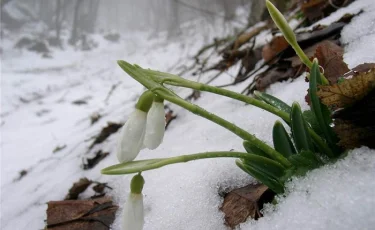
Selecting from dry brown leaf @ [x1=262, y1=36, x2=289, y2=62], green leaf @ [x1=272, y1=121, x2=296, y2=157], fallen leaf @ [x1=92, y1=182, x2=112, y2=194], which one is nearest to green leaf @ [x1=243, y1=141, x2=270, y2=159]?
green leaf @ [x1=272, y1=121, x2=296, y2=157]

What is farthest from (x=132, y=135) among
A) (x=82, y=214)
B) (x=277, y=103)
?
(x=82, y=214)

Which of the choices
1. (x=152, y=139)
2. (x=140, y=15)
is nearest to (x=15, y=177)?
(x=152, y=139)

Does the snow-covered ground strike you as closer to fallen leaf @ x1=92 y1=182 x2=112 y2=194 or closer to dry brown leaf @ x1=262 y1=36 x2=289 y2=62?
fallen leaf @ x1=92 y1=182 x2=112 y2=194

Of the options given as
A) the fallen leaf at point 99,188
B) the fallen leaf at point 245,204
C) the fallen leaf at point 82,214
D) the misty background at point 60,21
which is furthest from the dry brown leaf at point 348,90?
the misty background at point 60,21

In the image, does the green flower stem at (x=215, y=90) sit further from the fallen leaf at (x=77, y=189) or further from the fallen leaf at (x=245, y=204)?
the fallen leaf at (x=77, y=189)

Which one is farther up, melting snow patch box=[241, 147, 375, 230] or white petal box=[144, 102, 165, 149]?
white petal box=[144, 102, 165, 149]

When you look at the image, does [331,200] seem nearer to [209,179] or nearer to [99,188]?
[209,179]

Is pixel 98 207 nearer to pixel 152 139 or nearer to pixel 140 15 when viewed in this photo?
pixel 152 139
